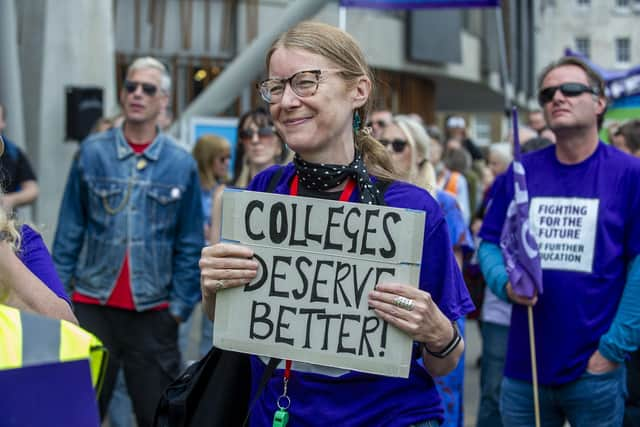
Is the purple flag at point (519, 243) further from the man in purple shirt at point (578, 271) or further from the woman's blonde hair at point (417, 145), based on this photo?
the woman's blonde hair at point (417, 145)

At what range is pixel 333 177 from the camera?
292 cm

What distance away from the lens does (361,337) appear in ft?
9.09

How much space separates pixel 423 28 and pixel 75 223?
1899cm

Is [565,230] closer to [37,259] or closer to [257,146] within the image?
[37,259]

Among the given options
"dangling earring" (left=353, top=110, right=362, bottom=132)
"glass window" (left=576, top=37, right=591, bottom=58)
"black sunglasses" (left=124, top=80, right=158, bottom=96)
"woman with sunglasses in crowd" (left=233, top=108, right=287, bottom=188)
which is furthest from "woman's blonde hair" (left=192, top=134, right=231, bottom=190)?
"glass window" (left=576, top=37, right=591, bottom=58)

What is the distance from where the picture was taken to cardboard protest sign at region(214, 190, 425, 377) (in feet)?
9.01

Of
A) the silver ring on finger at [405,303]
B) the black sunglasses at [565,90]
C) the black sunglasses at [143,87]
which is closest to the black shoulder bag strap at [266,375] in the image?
the silver ring on finger at [405,303]

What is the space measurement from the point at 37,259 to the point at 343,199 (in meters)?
0.85

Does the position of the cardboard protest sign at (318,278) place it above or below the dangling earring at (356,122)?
below

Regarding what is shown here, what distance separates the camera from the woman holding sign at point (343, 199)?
2.82m

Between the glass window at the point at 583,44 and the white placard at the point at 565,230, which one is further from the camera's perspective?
the glass window at the point at 583,44

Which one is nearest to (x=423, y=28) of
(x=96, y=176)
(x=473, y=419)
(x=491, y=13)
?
(x=491, y=13)

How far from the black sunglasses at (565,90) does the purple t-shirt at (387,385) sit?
71.6 inches

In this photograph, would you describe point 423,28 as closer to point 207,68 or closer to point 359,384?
point 207,68
